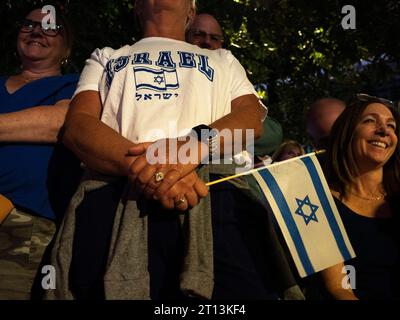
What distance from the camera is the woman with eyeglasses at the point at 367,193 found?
3.56 meters

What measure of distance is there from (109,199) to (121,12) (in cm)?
451

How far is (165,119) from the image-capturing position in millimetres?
2580

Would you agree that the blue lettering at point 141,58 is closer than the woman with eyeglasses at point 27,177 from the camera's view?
Yes

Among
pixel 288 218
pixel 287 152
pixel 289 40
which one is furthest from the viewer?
pixel 289 40

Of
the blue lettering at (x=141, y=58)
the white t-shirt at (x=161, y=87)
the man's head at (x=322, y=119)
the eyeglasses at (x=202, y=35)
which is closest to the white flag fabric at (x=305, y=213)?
the white t-shirt at (x=161, y=87)

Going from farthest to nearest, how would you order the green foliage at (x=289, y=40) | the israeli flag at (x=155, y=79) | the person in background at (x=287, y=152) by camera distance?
the person in background at (x=287, y=152)
the green foliage at (x=289, y=40)
the israeli flag at (x=155, y=79)

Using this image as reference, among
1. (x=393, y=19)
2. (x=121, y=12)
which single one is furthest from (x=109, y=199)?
(x=393, y=19)

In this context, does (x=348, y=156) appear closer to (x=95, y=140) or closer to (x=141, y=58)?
(x=141, y=58)

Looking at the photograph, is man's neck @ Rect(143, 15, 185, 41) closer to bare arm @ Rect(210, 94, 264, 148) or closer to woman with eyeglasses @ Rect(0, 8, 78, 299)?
bare arm @ Rect(210, 94, 264, 148)

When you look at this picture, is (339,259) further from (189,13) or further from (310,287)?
(189,13)

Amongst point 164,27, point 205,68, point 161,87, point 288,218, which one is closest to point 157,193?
point 161,87

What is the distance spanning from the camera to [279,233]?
11.6ft

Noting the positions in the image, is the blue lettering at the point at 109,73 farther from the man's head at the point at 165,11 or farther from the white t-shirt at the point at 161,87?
the man's head at the point at 165,11

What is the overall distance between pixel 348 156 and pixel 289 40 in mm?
5667
